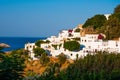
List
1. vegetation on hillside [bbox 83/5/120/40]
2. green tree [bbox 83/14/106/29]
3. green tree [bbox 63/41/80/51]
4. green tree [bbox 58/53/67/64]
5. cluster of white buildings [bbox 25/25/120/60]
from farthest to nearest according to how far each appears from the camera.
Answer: green tree [bbox 83/14/106/29] < vegetation on hillside [bbox 83/5/120/40] < green tree [bbox 63/41/80/51] < green tree [bbox 58/53/67/64] < cluster of white buildings [bbox 25/25/120/60]

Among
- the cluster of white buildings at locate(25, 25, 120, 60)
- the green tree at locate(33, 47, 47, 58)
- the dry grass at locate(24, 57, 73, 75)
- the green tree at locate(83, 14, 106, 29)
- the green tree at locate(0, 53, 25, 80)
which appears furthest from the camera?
the green tree at locate(83, 14, 106, 29)

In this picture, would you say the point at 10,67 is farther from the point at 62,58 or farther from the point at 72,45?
the point at 72,45

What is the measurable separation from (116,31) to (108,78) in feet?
89.1

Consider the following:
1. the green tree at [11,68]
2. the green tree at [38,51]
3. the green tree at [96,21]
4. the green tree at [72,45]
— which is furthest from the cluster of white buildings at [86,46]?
the green tree at [11,68]

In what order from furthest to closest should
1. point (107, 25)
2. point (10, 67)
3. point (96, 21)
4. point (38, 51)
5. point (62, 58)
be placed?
point (96, 21) < point (107, 25) < point (38, 51) < point (62, 58) < point (10, 67)

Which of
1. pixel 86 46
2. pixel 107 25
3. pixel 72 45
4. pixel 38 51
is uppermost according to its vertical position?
pixel 107 25

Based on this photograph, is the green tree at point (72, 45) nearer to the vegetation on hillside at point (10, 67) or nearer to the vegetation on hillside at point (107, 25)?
the vegetation on hillside at point (107, 25)

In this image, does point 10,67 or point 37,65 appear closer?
point 10,67

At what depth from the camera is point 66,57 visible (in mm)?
48406

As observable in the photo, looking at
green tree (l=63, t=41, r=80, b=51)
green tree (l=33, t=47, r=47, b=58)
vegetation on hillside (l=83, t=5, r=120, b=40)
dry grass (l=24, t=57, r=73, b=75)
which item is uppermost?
vegetation on hillside (l=83, t=5, r=120, b=40)

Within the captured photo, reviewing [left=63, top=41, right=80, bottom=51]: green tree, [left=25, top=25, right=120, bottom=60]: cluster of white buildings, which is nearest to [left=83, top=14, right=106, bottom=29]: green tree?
[left=25, top=25, right=120, bottom=60]: cluster of white buildings

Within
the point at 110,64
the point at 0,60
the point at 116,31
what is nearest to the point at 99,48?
the point at 116,31

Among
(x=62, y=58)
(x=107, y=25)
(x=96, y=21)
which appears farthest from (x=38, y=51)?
(x=96, y=21)

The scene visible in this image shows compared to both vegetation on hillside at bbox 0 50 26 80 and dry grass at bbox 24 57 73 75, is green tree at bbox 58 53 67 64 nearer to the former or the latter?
dry grass at bbox 24 57 73 75
